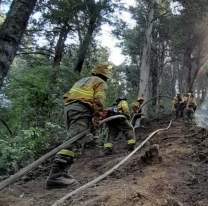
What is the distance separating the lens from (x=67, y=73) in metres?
11.0

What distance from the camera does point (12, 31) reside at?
4.49m

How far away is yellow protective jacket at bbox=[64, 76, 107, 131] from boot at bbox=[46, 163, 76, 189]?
0.94 m

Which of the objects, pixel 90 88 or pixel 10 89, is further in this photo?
pixel 10 89

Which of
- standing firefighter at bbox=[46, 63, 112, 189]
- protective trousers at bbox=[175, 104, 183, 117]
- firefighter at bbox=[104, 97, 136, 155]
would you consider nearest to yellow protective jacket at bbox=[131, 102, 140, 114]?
firefighter at bbox=[104, 97, 136, 155]

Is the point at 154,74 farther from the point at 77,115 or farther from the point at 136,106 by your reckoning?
the point at 77,115

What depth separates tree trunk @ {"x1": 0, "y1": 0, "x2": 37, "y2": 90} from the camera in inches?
172

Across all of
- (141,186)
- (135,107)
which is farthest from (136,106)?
(141,186)

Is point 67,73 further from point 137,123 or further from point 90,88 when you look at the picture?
point 90,88

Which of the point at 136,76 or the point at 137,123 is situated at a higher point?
the point at 136,76

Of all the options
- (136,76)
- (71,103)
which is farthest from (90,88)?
(136,76)

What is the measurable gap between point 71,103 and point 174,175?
2.13 meters

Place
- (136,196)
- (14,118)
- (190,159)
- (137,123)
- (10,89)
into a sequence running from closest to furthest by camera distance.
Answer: (136,196) → (190,159) → (10,89) → (14,118) → (137,123)

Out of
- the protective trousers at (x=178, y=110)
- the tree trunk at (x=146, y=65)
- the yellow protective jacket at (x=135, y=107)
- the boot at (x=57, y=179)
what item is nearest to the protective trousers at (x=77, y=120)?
the boot at (x=57, y=179)

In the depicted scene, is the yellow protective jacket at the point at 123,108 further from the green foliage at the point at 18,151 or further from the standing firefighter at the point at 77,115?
the standing firefighter at the point at 77,115
